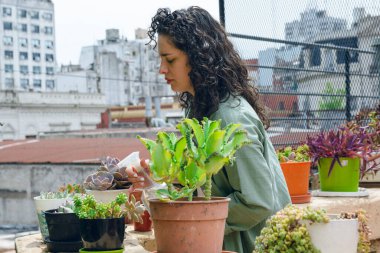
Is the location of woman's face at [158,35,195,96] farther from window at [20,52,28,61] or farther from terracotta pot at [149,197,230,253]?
window at [20,52,28,61]

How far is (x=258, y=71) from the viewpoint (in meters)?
4.38

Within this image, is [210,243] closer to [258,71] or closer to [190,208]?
[190,208]

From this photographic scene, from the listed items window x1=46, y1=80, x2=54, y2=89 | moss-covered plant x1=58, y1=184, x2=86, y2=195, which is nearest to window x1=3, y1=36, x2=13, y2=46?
window x1=46, y1=80, x2=54, y2=89

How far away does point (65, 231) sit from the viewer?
2.08 metres

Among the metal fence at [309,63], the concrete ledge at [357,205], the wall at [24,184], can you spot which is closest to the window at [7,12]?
the wall at [24,184]

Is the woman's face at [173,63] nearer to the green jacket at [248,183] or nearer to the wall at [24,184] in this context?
the green jacket at [248,183]

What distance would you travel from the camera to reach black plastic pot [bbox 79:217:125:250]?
6.00 ft

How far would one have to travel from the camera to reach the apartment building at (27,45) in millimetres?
72438

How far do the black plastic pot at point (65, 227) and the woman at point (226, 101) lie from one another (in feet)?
1.33

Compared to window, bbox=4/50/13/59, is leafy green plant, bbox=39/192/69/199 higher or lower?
lower

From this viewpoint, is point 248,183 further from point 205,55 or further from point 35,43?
point 35,43

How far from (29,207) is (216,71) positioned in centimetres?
1545

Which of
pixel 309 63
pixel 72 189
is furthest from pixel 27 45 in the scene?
pixel 72 189

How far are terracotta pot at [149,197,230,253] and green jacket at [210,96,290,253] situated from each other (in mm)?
315
